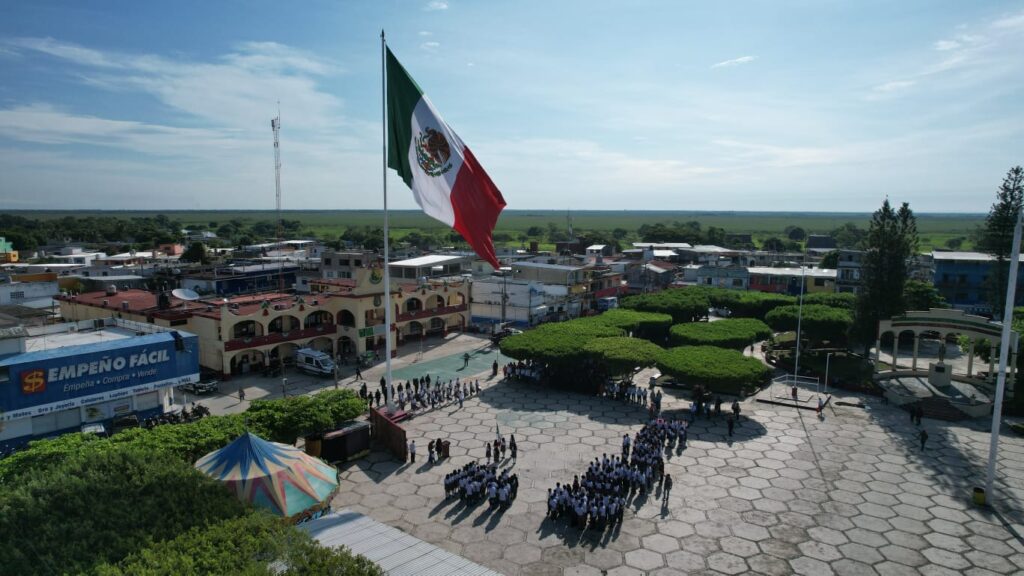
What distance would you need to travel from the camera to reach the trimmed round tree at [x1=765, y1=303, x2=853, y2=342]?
4484 cm

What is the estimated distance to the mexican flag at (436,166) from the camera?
22438 millimetres

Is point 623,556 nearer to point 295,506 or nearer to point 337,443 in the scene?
point 295,506

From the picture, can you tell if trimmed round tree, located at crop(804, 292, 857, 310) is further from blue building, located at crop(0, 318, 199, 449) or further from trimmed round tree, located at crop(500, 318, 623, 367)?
blue building, located at crop(0, 318, 199, 449)

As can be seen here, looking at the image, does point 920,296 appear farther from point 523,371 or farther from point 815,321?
point 523,371

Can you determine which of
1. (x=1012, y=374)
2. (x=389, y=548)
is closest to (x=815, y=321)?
(x=1012, y=374)

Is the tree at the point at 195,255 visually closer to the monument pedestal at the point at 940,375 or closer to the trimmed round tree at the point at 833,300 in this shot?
the trimmed round tree at the point at 833,300

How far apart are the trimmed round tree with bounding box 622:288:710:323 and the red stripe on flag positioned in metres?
31.6

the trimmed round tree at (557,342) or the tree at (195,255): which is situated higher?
the tree at (195,255)

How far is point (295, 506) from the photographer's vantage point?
17.2 m

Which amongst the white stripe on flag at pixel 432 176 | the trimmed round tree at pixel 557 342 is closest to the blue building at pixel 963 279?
the trimmed round tree at pixel 557 342

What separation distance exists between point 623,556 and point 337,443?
43.9 feet

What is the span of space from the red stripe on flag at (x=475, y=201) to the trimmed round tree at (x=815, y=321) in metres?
32.4

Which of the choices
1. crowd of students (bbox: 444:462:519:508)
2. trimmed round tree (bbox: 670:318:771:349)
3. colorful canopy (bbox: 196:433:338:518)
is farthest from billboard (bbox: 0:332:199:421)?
trimmed round tree (bbox: 670:318:771:349)

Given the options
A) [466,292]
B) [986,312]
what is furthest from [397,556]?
[986,312]
